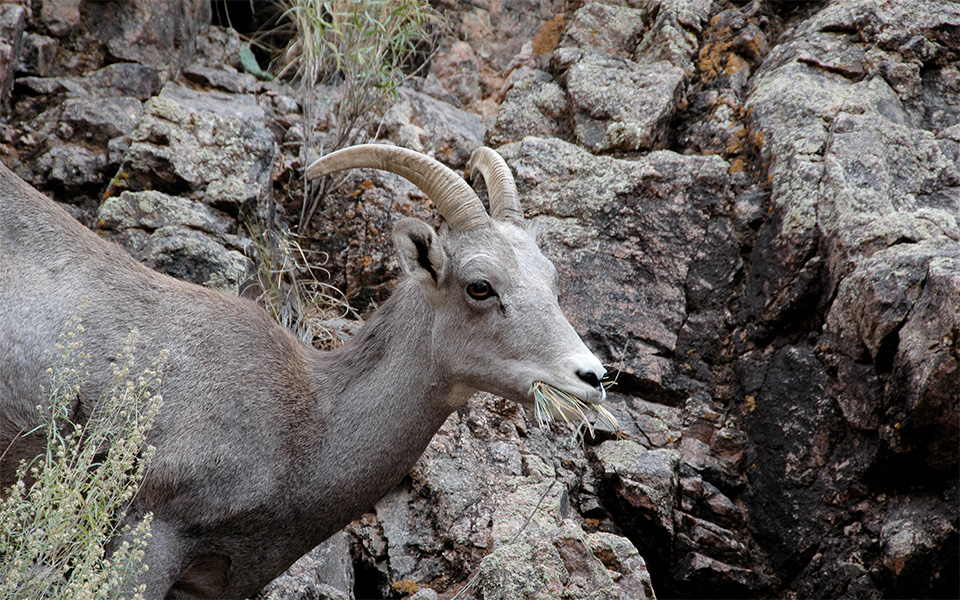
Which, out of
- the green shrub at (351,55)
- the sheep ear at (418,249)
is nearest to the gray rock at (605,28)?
the green shrub at (351,55)

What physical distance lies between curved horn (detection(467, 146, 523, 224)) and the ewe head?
0.14 m

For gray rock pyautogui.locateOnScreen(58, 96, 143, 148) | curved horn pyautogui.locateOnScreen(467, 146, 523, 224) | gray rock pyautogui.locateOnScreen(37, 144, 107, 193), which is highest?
curved horn pyautogui.locateOnScreen(467, 146, 523, 224)

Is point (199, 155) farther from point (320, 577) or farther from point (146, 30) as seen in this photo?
point (320, 577)

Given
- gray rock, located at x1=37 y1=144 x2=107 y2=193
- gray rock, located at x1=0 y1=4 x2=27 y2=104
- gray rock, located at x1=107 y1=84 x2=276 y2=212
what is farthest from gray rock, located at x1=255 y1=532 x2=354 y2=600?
gray rock, located at x1=0 y1=4 x2=27 y2=104

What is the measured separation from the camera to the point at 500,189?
5465 mm

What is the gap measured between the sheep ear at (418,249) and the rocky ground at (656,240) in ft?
5.27

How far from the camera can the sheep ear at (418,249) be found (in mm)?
4887

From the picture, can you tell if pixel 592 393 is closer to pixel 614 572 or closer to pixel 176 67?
pixel 614 572

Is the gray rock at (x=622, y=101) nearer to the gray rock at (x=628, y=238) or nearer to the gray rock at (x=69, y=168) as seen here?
the gray rock at (x=628, y=238)

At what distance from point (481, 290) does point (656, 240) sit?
9.05 feet

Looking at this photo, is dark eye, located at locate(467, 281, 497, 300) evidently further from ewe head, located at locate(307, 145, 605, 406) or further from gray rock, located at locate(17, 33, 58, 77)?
gray rock, located at locate(17, 33, 58, 77)

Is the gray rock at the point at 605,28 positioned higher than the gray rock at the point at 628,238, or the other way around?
the gray rock at the point at 605,28

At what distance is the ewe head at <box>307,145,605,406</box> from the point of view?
4582mm

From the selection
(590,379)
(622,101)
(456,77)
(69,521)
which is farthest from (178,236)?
(622,101)
